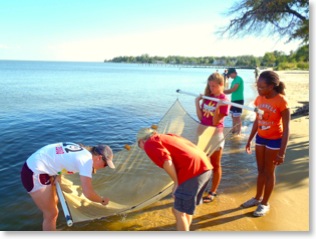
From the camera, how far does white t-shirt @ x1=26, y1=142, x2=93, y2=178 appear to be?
259 cm

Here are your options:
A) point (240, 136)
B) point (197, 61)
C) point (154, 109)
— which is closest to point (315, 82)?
point (240, 136)

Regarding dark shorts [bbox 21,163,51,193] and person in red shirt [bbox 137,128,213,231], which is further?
dark shorts [bbox 21,163,51,193]

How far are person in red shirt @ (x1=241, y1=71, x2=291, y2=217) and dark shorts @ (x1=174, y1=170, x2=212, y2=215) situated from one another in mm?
1126

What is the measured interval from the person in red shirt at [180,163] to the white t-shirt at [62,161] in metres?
0.56

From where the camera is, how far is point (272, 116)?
3.23 metres

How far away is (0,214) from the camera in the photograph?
404 cm

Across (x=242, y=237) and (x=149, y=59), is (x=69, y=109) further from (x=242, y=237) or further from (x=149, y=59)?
(x=149, y=59)

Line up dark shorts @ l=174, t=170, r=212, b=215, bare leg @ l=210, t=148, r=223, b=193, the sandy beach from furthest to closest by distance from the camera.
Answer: bare leg @ l=210, t=148, r=223, b=193, the sandy beach, dark shorts @ l=174, t=170, r=212, b=215

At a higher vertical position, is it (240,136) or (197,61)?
(197,61)

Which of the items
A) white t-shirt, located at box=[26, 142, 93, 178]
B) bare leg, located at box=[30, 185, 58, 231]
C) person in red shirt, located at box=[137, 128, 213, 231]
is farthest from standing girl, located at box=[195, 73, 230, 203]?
bare leg, located at box=[30, 185, 58, 231]

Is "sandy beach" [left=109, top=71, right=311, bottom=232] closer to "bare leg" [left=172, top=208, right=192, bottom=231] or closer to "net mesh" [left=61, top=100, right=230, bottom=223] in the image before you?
"net mesh" [left=61, top=100, right=230, bottom=223]

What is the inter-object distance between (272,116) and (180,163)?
55.7 inches

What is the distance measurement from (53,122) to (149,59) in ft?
432

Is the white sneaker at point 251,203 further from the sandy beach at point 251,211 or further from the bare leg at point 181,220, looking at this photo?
the bare leg at point 181,220
